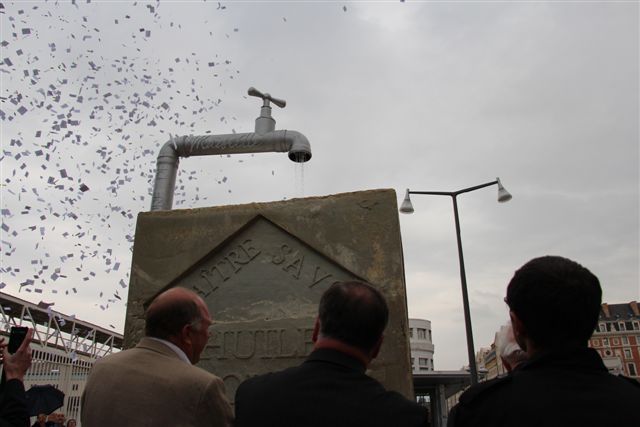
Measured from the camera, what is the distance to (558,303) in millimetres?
1430

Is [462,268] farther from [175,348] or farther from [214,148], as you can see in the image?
[175,348]

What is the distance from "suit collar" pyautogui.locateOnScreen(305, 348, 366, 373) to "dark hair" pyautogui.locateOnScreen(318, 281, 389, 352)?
46 millimetres

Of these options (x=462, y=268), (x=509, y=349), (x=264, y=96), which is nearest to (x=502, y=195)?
(x=462, y=268)

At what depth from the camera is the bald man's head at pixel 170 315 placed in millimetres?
1994

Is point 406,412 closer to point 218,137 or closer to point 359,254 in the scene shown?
point 359,254

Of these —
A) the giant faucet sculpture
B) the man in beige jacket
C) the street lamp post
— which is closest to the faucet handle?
the giant faucet sculpture

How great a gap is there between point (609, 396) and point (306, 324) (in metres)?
2.29

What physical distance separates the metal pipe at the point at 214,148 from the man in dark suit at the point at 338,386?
11.1ft

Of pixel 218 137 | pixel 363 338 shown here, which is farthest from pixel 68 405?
pixel 363 338

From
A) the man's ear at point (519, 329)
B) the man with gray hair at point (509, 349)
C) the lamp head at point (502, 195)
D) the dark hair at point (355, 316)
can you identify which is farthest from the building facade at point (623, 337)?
the dark hair at point (355, 316)

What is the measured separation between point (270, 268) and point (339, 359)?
2102 millimetres

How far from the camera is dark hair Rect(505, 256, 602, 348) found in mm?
1430

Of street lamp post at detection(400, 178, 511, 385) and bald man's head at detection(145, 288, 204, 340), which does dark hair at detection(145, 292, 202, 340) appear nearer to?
bald man's head at detection(145, 288, 204, 340)

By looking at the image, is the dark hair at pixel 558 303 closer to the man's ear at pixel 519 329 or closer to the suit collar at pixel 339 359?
the man's ear at pixel 519 329
